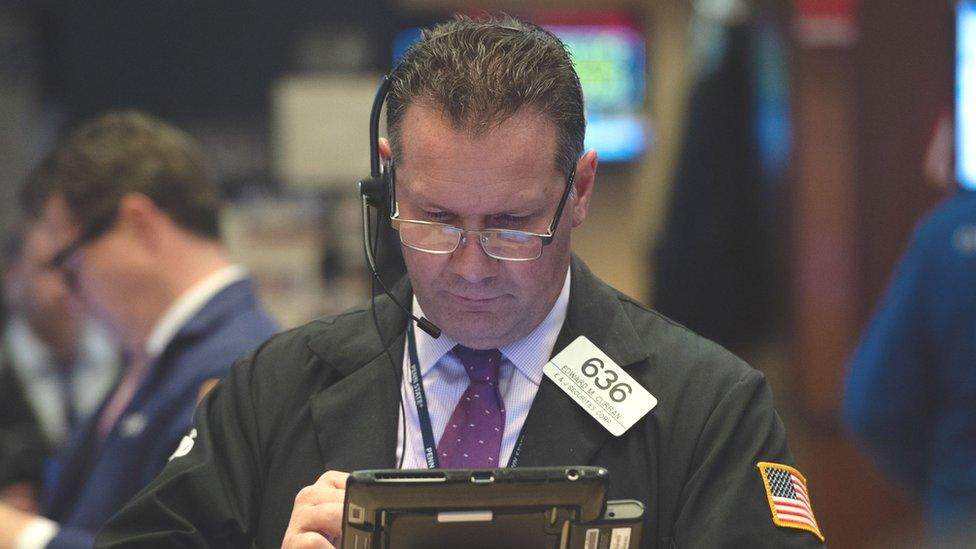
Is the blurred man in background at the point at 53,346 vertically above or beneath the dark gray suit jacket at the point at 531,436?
beneath

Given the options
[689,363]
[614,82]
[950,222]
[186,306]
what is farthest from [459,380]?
[614,82]

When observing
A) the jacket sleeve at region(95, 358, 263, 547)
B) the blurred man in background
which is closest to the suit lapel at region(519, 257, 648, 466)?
the jacket sleeve at region(95, 358, 263, 547)

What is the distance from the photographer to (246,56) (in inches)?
226

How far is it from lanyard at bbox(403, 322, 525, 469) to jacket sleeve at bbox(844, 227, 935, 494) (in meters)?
1.87

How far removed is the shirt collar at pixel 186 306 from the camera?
3109mm

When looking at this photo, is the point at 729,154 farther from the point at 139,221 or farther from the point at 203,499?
the point at 203,499

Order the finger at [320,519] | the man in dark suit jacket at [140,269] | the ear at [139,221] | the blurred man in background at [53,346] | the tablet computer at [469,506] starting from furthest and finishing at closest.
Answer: the blurred man in background at [53,346] < the ear at [139,221] < the man in dark suit jacket at [140,269] < the finger at [320,519] < the tablet computer at [469,506]

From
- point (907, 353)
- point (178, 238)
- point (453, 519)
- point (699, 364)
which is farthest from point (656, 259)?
point (453, 519)

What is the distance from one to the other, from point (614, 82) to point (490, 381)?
710 centimetres

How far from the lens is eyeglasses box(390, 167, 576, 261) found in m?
1.97

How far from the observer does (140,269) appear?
3.15 meters

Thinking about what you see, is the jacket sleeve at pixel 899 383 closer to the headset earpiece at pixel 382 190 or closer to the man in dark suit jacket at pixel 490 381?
the man in dark suit jacket at pixel 490 381

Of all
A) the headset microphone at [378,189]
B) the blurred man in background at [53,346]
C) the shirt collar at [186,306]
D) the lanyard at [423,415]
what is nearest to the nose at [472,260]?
the headset microphone at [378,189]

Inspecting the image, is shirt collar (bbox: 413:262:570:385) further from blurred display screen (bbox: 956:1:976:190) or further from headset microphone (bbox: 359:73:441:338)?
blurred display screen (bbox: 956:1:976:190)
